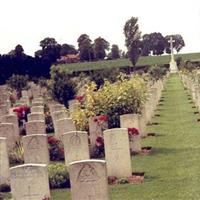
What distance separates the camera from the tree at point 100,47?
13500 centimetres

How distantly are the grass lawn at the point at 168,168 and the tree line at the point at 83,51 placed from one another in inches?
1743

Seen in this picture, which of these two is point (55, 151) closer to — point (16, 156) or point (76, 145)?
point (16, 156)

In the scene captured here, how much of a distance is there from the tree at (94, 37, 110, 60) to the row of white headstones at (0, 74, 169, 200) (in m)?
112

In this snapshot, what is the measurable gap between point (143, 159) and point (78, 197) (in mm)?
6035

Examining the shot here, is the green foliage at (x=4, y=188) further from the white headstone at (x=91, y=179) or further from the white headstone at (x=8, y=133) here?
the white headstone at (x=8, y=133)

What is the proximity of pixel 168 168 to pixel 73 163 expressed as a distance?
473 centimetres

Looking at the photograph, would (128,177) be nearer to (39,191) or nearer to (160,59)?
(39,191)

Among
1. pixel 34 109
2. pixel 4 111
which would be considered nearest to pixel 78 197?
pixel 34 109

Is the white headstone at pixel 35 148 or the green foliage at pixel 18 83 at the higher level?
the green foliage at pixel 18 83

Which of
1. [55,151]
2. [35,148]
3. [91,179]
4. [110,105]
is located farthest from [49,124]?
[91,179]

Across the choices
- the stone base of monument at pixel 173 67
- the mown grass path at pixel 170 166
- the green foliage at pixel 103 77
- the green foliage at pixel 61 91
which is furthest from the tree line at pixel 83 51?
the mown grass path at pixel 170 166

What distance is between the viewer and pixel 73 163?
36.4 ft

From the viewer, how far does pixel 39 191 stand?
1118 centimetres

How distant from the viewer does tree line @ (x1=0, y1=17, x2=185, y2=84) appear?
6756 centimetres
